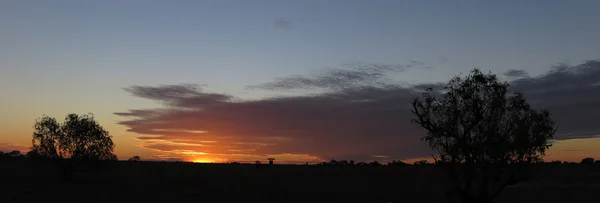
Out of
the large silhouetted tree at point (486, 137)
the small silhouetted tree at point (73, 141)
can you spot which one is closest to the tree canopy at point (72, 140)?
the small silhouetted tree at point (73, 141)

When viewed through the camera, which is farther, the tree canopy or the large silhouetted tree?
the tree canopy

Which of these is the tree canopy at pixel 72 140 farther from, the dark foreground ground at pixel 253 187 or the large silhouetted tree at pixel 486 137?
the large silhouetted tree at pixel 486 137

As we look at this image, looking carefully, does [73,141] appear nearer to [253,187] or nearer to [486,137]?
[253,187]

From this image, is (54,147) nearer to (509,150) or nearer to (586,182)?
(509,150)

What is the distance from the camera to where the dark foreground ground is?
203ft

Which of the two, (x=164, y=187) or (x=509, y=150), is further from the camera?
(x=164, y=187)

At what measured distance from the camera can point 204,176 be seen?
86.5 m

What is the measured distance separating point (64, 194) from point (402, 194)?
138ft

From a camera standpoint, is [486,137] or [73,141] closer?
[486,137]

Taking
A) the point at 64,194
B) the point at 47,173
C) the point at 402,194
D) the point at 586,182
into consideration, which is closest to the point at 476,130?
the point at 402,194

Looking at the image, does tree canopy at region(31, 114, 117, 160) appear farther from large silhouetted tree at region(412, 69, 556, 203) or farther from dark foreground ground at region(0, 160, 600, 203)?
large silhouetted tree at region(412, 69, 556, 203)

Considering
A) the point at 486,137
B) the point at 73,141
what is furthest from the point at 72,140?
the point at 486,137

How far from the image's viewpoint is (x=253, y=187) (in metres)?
73.8

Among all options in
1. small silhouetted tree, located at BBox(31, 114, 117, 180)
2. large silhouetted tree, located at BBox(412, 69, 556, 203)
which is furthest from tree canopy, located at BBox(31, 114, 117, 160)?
large silhouetted tree, located at BBox(412, 69, 556, 203)
